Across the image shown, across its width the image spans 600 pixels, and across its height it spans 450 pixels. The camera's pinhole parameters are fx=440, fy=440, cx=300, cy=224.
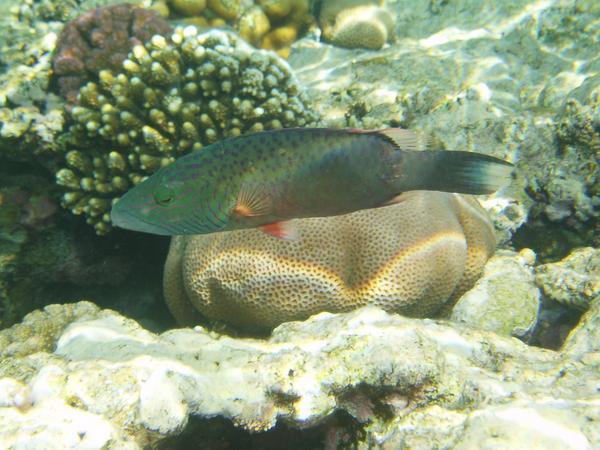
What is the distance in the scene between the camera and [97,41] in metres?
4.59

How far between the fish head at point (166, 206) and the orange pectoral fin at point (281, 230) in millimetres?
305

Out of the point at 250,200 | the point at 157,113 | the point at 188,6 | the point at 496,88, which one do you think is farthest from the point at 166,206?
the point at 496,88

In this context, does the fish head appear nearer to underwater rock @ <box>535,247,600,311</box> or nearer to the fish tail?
the fish tail

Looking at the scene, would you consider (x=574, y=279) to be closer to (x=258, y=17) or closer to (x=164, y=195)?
(x=164, y=195)

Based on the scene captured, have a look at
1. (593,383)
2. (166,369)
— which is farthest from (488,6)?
(166,369)

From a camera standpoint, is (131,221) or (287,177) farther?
(287,177)

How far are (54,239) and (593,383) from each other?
4457 millimetres

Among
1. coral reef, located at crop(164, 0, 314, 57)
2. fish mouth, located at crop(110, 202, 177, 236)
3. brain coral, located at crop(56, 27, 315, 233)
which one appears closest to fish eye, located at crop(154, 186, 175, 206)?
fish mouth, located at crop(110, 202, 177, 236)

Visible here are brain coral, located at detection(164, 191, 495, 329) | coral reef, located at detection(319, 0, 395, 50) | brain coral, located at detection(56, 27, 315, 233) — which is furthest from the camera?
coral reef, located at detection(319, 0, 395, 50)

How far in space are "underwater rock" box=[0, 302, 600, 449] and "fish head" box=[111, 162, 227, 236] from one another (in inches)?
28.0

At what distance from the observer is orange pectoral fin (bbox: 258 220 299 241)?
220 cm

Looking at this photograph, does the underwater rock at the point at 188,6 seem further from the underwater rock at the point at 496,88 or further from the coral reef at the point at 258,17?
the underwater rock at the point at 496,88

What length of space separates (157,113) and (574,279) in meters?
3.94

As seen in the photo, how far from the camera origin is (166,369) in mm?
2193
